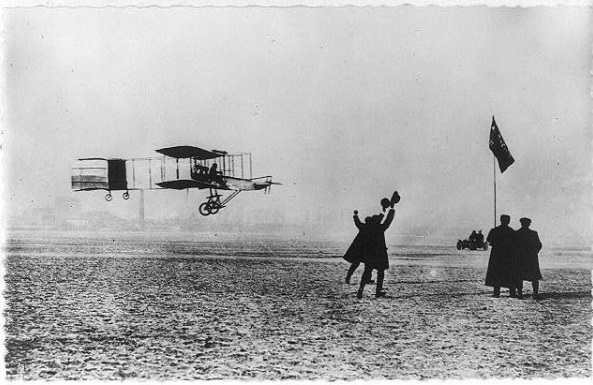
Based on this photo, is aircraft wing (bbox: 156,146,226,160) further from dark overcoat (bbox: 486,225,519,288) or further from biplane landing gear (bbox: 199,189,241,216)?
dark overcoat (bbox: 486,225,519,288)

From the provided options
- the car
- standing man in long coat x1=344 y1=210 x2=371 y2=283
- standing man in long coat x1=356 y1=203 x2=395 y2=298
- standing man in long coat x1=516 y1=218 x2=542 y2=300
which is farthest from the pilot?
the car

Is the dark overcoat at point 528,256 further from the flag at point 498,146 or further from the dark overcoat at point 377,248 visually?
the flag at point 498,146

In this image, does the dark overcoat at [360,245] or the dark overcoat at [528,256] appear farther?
the dark overcoat at [528,256]

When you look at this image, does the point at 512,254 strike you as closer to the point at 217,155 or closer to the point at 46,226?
the point at 217,155

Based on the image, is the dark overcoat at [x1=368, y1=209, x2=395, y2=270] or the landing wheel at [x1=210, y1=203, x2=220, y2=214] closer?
the dark overcoat at [x1=368, y1=209, x2=395, y2=270]

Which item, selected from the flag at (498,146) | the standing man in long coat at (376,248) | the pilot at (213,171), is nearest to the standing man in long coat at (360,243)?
the standing man in long coat at (376,248)

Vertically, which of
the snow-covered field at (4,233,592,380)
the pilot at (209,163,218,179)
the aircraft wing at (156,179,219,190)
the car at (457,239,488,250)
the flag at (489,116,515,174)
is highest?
the flag at (489,116,515,174)
